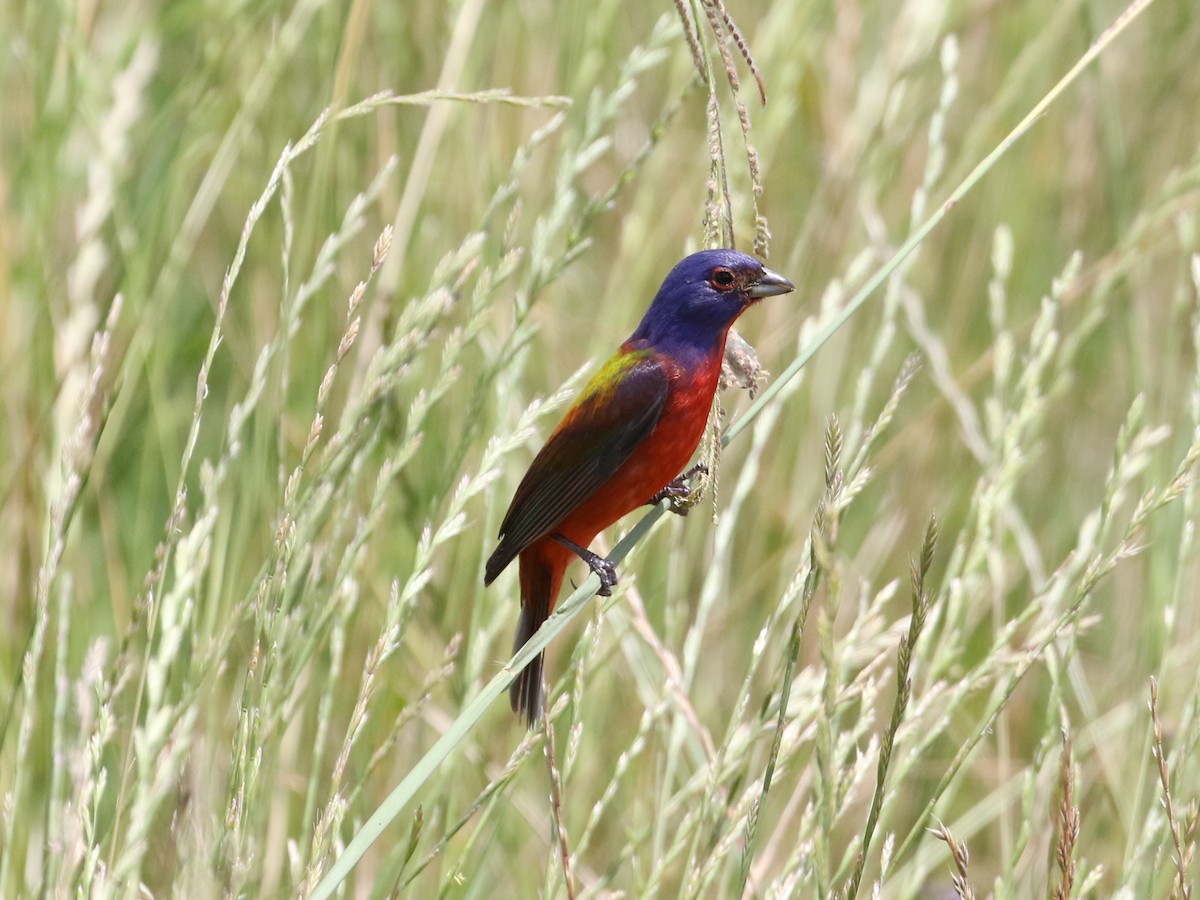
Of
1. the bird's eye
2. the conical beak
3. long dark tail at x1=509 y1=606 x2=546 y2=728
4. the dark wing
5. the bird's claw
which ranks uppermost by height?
the bird's eye

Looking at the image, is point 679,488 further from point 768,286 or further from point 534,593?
point 768,286

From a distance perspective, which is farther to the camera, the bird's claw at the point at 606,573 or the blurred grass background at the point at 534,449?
the bird's claw at the point at 606,573

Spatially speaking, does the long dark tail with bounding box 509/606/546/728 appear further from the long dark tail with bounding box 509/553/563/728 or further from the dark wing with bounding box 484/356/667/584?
the dark wing with bounding box 484/356/667/584

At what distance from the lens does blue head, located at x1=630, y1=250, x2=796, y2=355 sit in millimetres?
2539

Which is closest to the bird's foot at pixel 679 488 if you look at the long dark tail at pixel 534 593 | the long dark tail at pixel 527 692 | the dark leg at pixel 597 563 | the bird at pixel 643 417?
the bird at pixel 643 417

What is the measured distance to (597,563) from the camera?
263cm

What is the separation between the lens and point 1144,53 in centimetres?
400

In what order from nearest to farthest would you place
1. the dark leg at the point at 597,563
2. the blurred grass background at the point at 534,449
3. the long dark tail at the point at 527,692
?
the blurred grass background at the point at 534,449 < the dark leg at the point at 597,563 < the long dark tail at the point at 527,692

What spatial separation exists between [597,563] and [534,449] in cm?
79

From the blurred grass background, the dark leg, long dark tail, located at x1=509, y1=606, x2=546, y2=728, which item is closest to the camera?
the blurred grass background

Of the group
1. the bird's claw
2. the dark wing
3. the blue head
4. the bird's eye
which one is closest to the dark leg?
the bird's claw

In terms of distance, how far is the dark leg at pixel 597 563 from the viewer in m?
2.50

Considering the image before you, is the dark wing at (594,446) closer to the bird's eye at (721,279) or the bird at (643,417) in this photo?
the bird at (643,417)

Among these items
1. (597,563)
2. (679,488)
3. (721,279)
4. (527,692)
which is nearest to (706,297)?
(721,279)
